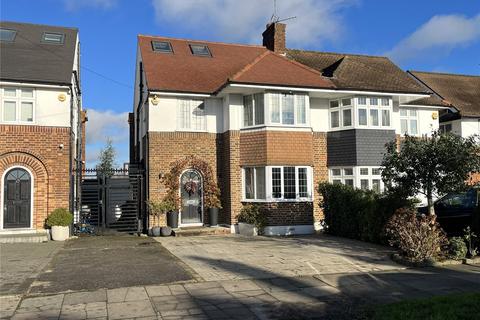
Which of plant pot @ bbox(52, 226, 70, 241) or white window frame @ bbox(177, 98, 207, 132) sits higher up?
white window frame @ bbox(177, 98, 207, 132)

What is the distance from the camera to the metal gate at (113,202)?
18094mm

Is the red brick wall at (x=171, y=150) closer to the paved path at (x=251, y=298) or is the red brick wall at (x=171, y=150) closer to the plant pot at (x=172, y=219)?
Result: the plant pot at (x=172, y=219)

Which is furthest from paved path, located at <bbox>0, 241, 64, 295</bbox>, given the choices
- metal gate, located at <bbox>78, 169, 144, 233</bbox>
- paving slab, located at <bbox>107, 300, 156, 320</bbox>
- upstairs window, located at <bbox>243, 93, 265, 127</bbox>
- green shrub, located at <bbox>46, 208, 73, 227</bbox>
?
upstairs window, located at <bbox>243, 93, 265, 127</bbox>

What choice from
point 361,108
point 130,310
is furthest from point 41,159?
point 361,108

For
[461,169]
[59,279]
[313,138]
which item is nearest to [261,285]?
[59,279]

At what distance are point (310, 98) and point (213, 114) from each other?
4151 mm

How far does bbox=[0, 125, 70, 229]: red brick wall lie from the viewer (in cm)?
1619

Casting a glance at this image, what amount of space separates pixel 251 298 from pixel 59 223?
417 inches

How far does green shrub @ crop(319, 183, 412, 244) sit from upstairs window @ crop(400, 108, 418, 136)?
269 inches

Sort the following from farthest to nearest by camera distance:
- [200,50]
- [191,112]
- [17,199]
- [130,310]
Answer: [200,50] < [191,112] < [17,199] < [130,310]

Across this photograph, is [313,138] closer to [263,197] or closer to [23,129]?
[263,197]

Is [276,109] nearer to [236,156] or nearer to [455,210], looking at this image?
[236,156]

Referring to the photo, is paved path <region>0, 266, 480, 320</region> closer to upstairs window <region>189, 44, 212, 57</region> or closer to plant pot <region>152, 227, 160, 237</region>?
plant pot <region>152, 227, 160, 237</region>

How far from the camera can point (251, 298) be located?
749cm
